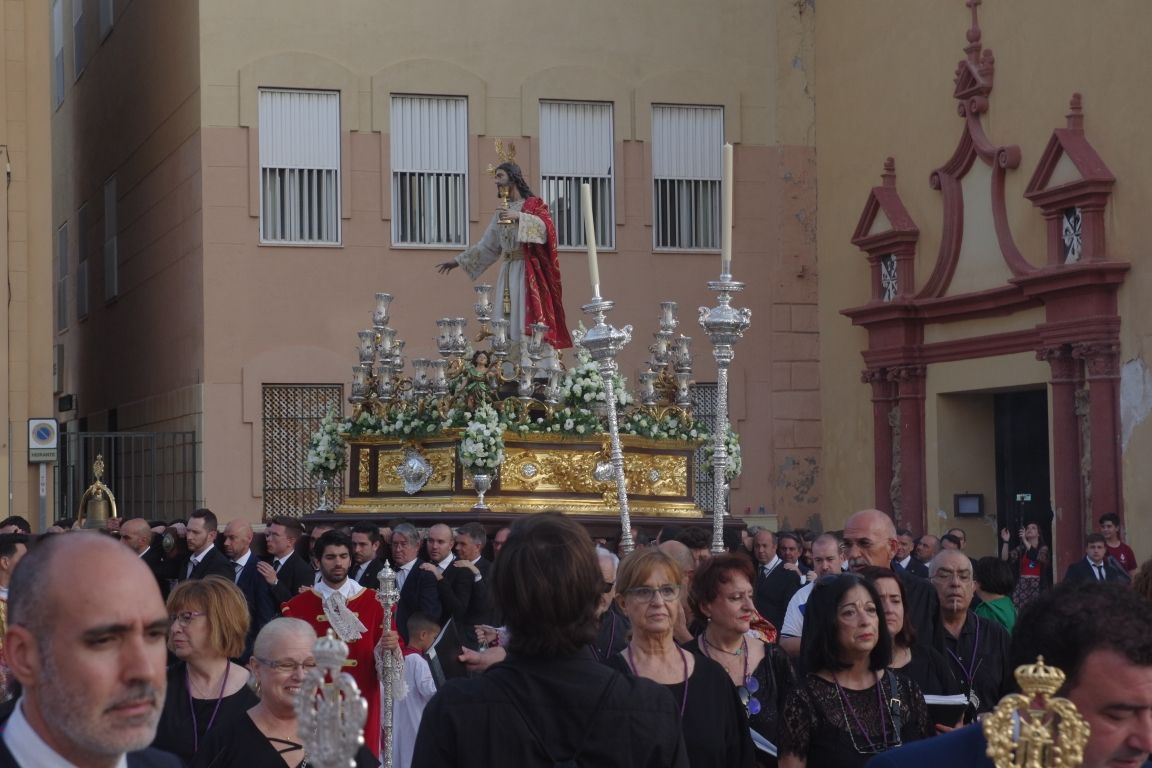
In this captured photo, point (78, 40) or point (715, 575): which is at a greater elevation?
point (78, 40)

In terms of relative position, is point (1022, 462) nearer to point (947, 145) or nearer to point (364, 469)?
point (947, 145)

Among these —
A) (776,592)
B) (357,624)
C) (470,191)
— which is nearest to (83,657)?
(357,624)

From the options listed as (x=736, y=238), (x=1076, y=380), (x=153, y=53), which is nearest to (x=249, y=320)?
(x=153, y=53)

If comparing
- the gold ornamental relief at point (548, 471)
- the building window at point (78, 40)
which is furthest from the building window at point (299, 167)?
the building window at point (78, 40)

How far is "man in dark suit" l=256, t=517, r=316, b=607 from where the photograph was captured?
1338 centimetres

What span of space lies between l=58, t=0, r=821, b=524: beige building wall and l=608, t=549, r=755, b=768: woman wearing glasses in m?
19.3

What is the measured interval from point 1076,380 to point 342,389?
999 cm

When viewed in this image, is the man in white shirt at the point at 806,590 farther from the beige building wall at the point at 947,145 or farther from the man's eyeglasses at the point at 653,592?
the beige building wall at the point at 947,145

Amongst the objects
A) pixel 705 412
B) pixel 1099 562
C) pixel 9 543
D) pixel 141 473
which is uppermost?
pixel 705 412

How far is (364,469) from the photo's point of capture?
18188 millimetres

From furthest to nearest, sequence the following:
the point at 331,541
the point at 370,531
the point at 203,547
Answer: the point at 203,547 < the point at 370,531 < the point at 331,541

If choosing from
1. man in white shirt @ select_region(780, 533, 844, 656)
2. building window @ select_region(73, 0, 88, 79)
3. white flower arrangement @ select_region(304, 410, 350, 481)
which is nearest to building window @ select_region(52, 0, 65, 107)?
building window @ select_region(73, 0, 88, 79)

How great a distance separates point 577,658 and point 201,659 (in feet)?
8.82

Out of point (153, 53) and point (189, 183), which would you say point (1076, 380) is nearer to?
point (189, 183)
